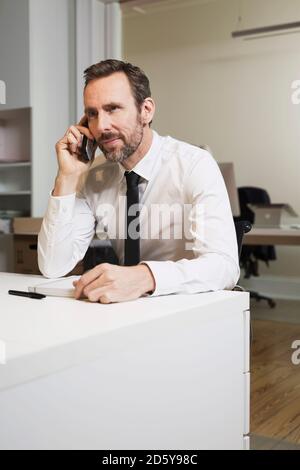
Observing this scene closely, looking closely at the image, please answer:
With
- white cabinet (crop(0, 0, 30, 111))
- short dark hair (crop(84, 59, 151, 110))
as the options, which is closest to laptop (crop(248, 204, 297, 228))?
white cabinet (crop(0, 0, 30, 111))

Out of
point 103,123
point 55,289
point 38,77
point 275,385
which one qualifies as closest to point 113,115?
point 103,123

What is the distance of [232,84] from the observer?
19.3ft

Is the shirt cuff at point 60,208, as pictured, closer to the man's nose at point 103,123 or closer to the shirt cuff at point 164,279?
the man's nose at point 103,123

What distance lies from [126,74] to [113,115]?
0.14 metres

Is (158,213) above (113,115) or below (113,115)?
below

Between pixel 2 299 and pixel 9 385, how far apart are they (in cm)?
51

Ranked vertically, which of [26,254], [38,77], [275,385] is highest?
[38,77]

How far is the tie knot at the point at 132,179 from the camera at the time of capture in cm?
162

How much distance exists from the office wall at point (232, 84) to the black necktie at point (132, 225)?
13.8 ft

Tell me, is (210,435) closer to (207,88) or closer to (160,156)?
(160,156)

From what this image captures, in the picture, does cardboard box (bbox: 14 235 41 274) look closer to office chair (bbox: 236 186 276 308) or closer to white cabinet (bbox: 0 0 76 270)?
white cabinet (bbox: 0 0 76 270)

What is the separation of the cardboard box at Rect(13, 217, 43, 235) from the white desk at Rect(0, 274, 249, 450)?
2.31m

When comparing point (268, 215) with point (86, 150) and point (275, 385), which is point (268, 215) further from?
point (86, 150)
